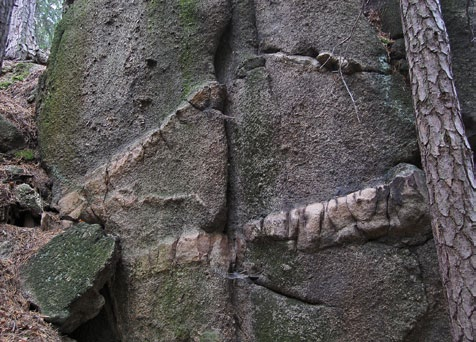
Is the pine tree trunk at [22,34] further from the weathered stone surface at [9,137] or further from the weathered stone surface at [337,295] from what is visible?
the weathered stone surface at [337,295]

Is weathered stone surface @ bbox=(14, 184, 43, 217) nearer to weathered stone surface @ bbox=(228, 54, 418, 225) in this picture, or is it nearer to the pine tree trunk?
weathered stone surface @ bbox=(228, 54, 418, 225)

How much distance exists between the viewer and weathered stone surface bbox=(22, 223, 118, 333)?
158 inches

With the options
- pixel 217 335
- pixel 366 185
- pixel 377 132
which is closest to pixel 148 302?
pixel 217 335

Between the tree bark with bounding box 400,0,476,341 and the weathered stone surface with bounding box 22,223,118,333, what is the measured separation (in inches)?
110

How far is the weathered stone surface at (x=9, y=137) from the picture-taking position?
5.37 meters

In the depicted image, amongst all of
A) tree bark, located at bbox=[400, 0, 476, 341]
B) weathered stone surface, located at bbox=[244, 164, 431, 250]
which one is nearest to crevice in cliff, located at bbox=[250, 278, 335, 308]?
weathered stone surface, located at bbox=[244, 164, 431, 250]

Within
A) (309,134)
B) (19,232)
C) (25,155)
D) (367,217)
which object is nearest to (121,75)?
(25,155)

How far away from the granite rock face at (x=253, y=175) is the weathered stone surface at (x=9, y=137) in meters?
0.36

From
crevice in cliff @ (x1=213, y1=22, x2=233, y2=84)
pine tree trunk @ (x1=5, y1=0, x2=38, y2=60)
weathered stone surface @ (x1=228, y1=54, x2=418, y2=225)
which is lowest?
weathered stone surface @ (x1=228, y1=54, x2=418, y2=225)

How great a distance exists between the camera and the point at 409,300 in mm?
3568

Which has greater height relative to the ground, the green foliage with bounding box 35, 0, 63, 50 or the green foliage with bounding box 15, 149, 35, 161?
the green foliage with bounding box 35, 0, 63, 50

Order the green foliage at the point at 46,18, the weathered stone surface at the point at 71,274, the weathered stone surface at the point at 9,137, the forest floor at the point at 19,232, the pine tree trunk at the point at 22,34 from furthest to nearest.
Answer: the green foliage at the point at 46,18, the pine tree trunk at the point at 22,34, the weathered stone surface at the point at 9,137, the weathered stone surface at the point at 71,274, the forest floor at the point at 19,232

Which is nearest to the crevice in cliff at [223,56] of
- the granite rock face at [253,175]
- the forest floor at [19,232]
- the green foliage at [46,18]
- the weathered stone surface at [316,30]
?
the granite rock face at [253,175]

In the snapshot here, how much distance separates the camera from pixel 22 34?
964cm
